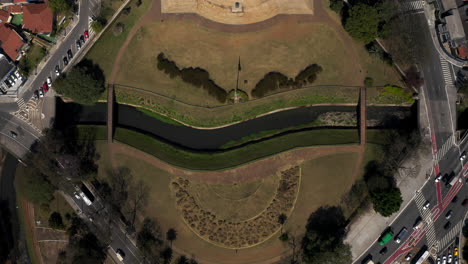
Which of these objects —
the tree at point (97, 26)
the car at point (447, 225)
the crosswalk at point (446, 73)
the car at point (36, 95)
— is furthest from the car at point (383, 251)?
the car at point (36, 95)

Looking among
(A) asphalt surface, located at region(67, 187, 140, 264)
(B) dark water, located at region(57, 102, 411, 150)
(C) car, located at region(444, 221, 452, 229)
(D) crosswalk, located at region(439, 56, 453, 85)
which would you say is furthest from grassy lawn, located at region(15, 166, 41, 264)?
(D) crosswalk, located at region(439, 56, 453, 85)

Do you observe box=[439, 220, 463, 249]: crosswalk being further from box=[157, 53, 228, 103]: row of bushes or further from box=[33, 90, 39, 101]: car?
box=[33, 90, 39, 101]: car

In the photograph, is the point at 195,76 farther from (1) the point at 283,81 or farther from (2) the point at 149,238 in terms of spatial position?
(2) the point at 149,238

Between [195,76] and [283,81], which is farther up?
[283,81]

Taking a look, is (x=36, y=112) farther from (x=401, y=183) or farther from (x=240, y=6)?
(x=401, y=183)

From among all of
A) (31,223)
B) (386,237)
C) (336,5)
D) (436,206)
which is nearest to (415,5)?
(336,5)

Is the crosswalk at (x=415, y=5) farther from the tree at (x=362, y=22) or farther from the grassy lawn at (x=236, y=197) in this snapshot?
the grassy lawn at (x=236, y=197)
